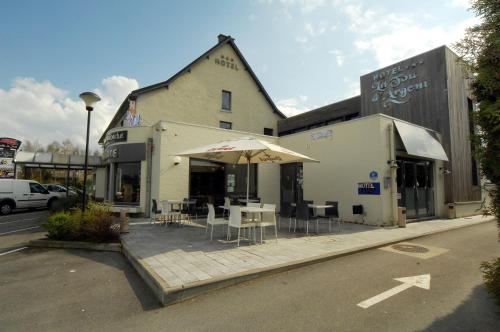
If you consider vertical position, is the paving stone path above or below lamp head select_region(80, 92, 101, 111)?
below

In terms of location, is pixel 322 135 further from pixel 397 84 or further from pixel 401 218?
pixel 397 84

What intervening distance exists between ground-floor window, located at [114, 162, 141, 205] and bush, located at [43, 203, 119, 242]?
467cm

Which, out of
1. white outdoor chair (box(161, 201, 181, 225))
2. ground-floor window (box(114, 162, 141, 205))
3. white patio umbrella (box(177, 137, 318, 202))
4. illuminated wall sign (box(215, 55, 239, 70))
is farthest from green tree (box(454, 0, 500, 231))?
illuminated wall sign (box(215, 55, 239, 70))

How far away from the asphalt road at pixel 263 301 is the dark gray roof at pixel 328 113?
1289cm

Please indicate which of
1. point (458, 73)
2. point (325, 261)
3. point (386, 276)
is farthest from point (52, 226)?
point (458, 73)

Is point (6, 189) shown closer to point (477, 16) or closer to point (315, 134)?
point (315, 134)

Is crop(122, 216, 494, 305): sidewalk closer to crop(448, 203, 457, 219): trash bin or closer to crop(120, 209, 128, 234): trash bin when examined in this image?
crop(120, 209, 128, 234): trash bin

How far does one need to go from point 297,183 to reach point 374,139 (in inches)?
172

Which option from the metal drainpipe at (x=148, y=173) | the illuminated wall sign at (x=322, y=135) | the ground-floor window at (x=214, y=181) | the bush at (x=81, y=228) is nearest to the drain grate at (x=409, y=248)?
the illuminated wall sign at (x=322, y=135)

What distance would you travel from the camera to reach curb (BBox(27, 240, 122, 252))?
6.84m

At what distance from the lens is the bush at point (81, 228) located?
23.5 ft

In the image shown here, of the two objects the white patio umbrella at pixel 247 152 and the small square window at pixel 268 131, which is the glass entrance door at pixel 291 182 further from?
the small square window at pixel 268 131

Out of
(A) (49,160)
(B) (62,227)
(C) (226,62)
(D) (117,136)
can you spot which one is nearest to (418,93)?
(C) (226,62)

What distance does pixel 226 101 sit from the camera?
1973 cm
